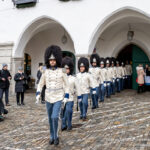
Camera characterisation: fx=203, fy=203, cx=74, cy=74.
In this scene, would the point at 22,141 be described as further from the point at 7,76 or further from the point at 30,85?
the point at 30,85

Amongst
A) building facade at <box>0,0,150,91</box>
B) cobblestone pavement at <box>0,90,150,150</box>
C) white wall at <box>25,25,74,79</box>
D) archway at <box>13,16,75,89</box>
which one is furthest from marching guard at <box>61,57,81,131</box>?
white wall at <box>25,25,74,79</box>

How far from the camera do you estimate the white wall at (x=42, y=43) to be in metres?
13.0

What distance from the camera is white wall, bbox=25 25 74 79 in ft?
42.5

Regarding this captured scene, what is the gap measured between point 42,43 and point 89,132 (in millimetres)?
9978

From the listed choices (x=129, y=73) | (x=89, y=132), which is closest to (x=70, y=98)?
(x=89, y=132)

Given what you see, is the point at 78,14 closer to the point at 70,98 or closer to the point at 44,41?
the point at 44,41

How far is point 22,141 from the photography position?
3.92 m

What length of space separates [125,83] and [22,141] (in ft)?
32.6

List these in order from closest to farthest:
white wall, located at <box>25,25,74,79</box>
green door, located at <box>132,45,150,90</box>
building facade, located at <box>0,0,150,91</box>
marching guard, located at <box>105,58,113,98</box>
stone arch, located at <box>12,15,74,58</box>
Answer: marching guard, located at <box>105,58,113,98</box>, building facade, located at <box>0,0,150,91</box>, stone arch, located at <box>12,15,74,58</box>, green door, located at <box>132,45,150,90</box>, white wall, located at <box>25,25,74,79</box>

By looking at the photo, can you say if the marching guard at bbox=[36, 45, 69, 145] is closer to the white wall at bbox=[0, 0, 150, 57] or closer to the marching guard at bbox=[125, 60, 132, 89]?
the white wall at bbox=[0, 0, 150, 57]

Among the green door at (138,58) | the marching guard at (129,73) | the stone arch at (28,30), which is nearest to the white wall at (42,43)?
the stone arch at (28,30)

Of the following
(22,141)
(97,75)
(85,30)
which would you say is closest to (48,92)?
(22,141)

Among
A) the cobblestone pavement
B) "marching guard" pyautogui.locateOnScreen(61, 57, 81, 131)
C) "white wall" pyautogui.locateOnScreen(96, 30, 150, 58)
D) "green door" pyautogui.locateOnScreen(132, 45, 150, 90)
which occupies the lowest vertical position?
the cobblestone pavement

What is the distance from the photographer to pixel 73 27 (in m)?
9.49
